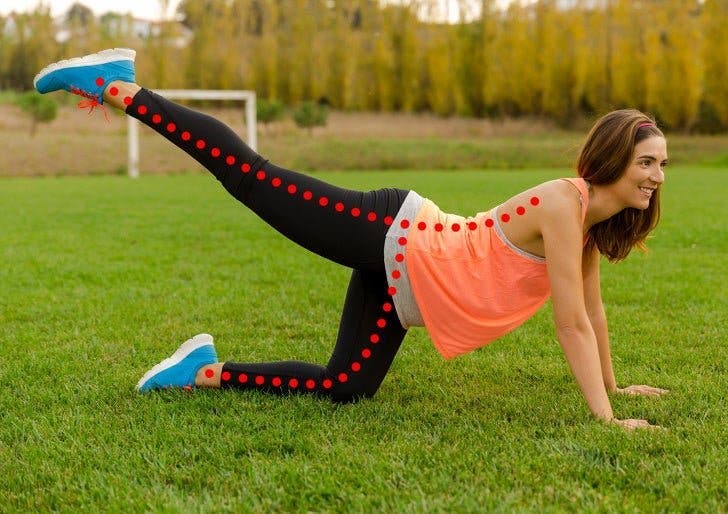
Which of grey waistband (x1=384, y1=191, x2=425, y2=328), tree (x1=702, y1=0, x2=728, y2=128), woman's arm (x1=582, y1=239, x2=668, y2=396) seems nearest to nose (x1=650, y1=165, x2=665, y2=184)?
woman's arm (x1=582, y1=239, x2=668, y2=396)

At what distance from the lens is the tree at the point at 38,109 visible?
1163 inches

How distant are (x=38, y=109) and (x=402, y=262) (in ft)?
96.1

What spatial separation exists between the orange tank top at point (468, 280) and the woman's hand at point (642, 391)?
719 millimetres

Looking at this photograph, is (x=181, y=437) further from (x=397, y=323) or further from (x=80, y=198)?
(x=80, y=198)

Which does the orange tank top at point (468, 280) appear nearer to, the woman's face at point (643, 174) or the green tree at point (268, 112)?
the woman's face at point (643, 174)

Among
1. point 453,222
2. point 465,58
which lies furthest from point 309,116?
point 453,222

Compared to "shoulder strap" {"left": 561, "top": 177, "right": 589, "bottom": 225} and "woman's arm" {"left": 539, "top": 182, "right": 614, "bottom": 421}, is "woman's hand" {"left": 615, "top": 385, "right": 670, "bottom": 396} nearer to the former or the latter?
"woman's arm" {"left": 539, "top": 182, "right": 614, "bottom": 421}

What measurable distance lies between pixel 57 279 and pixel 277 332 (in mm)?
2592

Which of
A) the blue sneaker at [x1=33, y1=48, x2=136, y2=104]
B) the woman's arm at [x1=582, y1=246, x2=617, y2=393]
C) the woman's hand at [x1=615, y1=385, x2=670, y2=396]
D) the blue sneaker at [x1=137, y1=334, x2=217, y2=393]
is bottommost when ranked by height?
the woman's hand at [x1=615, y1=385, x2=670, y2=396]

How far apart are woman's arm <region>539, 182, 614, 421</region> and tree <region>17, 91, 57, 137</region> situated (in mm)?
29294

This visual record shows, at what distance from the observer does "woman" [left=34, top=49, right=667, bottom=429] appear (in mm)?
2934

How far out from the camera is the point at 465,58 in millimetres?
37188

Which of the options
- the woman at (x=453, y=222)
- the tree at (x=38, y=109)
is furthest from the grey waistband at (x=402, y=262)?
the tree at (x=38, y=109)

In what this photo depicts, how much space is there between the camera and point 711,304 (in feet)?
18.4
